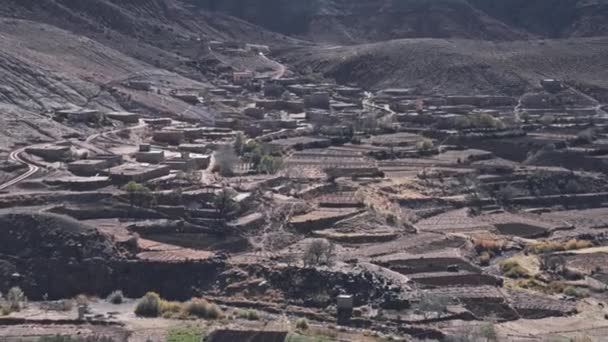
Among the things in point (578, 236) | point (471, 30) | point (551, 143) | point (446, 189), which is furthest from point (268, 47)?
point (578, 236)

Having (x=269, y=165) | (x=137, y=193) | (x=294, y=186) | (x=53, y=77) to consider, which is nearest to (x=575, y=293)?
(x=294, y=186)

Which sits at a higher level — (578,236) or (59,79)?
(59,79)

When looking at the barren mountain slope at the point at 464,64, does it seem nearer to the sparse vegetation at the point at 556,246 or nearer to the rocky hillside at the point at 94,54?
the rocky hillside at the point at 94,54

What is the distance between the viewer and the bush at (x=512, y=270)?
48.8 meters

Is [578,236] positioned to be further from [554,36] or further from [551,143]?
[554,36]

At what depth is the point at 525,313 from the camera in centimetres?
4253

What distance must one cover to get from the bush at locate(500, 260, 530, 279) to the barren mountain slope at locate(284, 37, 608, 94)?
55.2m

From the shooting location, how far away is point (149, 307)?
4103 centimetres

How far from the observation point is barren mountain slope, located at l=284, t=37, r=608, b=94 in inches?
4225

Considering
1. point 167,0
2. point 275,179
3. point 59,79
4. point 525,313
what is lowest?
point 525,313

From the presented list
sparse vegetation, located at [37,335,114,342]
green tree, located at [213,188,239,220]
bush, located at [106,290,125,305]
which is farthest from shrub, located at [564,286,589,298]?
sparse vegetation, located at [37,335,114,342]

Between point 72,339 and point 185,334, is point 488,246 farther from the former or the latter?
point 72,339

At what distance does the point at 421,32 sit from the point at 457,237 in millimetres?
88172

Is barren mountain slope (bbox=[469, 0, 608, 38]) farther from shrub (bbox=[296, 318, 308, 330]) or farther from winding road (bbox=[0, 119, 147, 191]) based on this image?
shrub (bbox=[296, 318, 308, 330])
